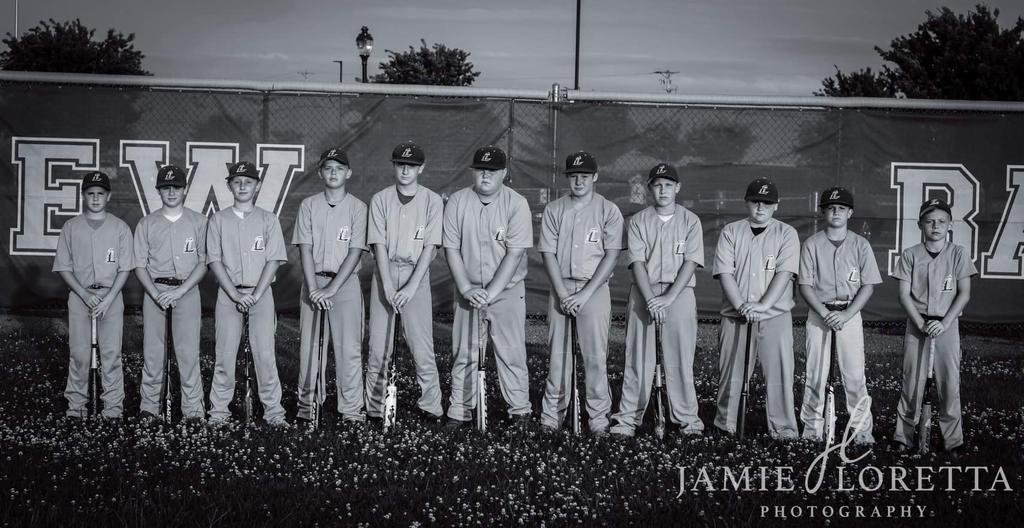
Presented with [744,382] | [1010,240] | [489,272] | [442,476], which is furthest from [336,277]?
[1010,240]

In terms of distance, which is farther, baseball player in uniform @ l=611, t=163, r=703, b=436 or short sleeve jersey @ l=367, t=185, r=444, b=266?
short sleeve jersey @ l=367, t=185, r=444, b=266

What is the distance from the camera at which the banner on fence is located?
8.83 m

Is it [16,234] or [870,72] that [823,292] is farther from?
[870,72]

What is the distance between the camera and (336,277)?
6602 mm

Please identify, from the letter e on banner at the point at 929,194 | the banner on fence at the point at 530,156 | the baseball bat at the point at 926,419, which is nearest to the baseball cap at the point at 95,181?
the banner on fence at the point at 530,156

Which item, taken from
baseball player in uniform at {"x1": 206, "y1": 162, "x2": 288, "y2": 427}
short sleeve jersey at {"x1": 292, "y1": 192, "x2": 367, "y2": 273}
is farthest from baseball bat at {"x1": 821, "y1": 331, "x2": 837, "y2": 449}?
baseball player in uniform at {"x1": 206, "y1": 162, "x2": 288, "y2": 427}

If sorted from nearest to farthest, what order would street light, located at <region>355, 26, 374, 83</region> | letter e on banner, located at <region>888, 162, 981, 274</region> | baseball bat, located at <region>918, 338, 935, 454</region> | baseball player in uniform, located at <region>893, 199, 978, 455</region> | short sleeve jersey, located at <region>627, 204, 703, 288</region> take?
1. baseball bat, located at <region>918, 338, 935, 454</region>
2. baseball player in uniform, located at <region>893, 199, 978, 455</region>
3. short sleeve jersey, located at <region>627, 204, 703, 288</region>
4. letter e on banner, located at <region>888, 162, 981, 274</region>
5. street light, located at <region>355, 26, 374, 83</region>

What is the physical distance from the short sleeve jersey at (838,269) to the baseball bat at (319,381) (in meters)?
3.26

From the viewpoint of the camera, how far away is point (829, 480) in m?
5.27

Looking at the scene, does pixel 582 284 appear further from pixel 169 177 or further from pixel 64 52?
pixel 64 52

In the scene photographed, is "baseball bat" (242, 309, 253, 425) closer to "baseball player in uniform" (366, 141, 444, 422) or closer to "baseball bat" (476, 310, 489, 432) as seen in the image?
"baseball player in uniform" (366, 141, 444, 422)

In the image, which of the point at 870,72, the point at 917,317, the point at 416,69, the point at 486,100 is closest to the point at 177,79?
the point at 486,100

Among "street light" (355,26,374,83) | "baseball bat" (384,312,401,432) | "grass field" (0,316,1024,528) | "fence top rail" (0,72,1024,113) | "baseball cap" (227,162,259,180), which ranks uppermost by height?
"street light" (355,26,374,83)

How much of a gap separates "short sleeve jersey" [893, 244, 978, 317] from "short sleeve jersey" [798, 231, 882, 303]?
223 mm
